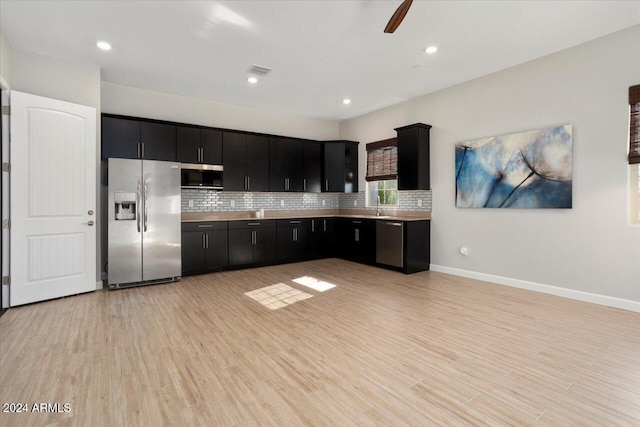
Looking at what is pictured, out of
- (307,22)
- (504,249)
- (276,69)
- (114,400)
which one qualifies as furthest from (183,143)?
(504,249)

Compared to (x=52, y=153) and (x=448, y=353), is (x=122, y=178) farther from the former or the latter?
(x=448, y=353)

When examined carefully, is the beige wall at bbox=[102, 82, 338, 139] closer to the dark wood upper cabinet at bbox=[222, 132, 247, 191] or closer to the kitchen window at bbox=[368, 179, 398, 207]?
the dark wood upper cabinet at bbox=[222, 132, 247, 191]

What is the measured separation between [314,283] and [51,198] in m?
3.52

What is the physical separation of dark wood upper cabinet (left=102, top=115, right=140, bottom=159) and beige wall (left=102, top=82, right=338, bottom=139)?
19.9 inches

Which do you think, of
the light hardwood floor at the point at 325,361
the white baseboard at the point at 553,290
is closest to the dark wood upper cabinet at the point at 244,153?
the light hardwood floor at the point at 325,361

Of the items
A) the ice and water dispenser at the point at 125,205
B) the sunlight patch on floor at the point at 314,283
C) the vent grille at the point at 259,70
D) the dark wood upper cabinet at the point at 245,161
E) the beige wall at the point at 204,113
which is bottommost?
the sunlight patch on floor at the point at 314,283

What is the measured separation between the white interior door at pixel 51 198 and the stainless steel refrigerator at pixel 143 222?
0.84 feet

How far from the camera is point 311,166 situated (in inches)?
266

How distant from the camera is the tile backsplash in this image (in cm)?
564

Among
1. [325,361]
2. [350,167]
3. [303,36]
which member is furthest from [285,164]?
[325,361]

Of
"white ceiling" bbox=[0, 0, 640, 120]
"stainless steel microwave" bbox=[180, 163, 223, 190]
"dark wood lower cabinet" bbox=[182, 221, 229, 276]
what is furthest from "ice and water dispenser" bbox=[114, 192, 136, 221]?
"white ceiling" bbox=[0, 0, 640, 120]

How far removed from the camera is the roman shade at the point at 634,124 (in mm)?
3367

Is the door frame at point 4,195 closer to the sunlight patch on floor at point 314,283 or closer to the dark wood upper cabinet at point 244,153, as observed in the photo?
the dark wood upper cabinet at point 244,153

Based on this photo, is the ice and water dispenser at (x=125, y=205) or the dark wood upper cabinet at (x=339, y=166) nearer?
the ice and water dispenser at (x=125, y=205)
